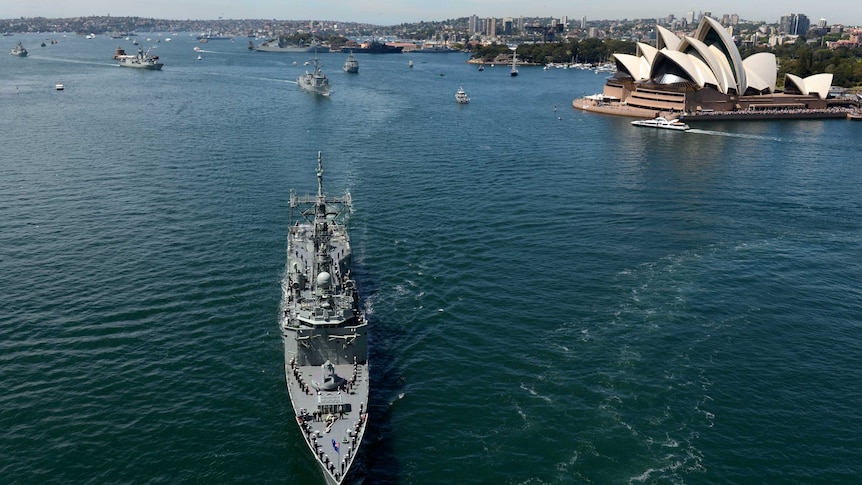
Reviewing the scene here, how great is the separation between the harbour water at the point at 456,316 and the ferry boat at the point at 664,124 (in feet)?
128

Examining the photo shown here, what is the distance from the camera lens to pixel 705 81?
170 metres

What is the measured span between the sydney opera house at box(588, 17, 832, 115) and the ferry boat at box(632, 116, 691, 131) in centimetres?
1364

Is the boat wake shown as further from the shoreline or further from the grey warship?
the grey warship

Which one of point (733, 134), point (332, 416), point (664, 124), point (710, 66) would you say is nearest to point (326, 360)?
point (332, 416)

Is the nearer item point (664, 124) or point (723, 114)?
point (664, 124)

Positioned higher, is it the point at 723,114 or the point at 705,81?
the point at 705,81

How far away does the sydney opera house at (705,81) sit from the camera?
17012 centimetres

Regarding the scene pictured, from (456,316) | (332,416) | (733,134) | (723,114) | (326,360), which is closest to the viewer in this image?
(332,416)

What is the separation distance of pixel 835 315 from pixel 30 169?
328 ft

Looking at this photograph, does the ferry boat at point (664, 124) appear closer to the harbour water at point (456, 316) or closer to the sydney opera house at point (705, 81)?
the sydney opera house at point (705, 81)

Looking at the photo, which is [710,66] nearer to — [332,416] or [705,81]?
[705,81]

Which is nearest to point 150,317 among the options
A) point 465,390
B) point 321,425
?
point 321,425

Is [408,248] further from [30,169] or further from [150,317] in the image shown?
[30,169]

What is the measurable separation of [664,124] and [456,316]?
4456 inches
